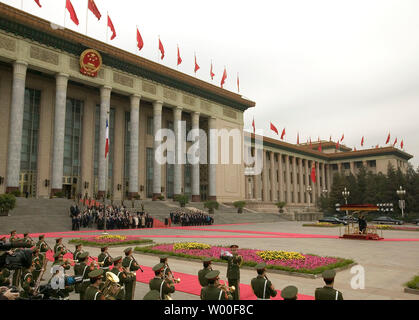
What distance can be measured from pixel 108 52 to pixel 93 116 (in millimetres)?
8243

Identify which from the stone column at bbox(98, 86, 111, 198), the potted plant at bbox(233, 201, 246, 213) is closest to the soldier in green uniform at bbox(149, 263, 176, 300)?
the stone column at bbox(98, 86, 111, 198)

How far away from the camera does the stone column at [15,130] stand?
31891 mm

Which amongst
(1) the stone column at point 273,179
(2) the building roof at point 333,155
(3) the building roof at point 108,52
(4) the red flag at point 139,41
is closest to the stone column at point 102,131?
(3) the building roof at point 108,52

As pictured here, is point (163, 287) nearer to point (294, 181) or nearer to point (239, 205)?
point (239, 205)

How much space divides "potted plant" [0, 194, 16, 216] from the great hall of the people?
6.59 meters

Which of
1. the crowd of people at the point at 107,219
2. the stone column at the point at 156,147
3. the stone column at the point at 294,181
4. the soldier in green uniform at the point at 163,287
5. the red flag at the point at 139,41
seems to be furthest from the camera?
the stone column at the point at 294,181

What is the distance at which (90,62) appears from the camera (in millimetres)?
37656

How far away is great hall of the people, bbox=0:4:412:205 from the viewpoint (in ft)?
110

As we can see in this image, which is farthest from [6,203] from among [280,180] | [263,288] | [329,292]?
[280,180]

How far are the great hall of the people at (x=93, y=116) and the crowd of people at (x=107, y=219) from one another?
2.85 meters

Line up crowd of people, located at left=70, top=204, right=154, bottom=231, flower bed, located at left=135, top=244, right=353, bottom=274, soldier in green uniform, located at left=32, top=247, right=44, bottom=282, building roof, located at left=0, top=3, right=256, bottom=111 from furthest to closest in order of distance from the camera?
1. building roof, located at left=0, top=3, right=256, bottom=111
2. crowd of people, located at left=70, top=204, right=154, bottom=231
3. flower bed, located at left=135, top=244, right=353, bottom=274
4. soldier in green uniform, located at left=32, top=247, right=44, bottom=282

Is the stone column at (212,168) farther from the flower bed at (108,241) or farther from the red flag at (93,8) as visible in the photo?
the flower bed at (108,241)

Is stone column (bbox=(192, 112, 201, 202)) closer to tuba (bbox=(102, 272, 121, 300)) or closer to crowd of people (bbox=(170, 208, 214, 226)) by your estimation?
crowd of people (bbox=(170, 208, 214, 226))
